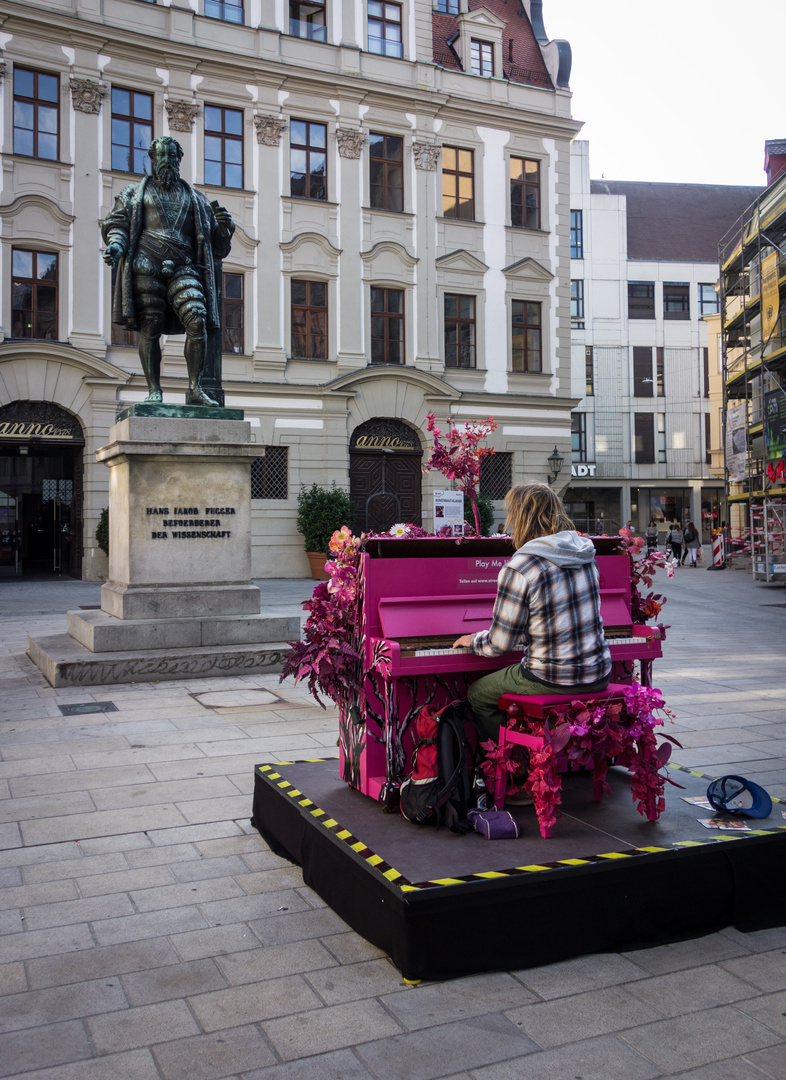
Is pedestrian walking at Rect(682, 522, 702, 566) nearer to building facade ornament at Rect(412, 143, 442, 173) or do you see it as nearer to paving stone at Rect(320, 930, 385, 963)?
building facade ornament at Rect(412, 143, 442, 173)

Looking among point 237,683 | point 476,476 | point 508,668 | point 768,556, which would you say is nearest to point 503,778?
point 508,668

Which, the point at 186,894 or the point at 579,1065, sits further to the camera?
the point at 186,894

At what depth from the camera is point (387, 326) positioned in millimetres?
27016

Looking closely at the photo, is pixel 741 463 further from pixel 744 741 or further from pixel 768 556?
pixel 744 741

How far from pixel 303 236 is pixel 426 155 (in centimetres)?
460

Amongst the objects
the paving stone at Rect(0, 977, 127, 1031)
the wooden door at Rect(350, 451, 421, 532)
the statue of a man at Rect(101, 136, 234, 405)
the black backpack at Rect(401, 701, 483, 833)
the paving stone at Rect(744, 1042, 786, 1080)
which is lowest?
the paving stone at Rect(744, 1042, 786, 1080)

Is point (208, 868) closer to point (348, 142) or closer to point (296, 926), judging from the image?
point (296, 926)

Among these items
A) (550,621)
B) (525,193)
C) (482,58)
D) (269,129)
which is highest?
(482,58)

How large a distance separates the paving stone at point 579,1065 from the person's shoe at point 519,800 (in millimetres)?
1488

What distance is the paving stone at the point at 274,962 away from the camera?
3211 millimetres

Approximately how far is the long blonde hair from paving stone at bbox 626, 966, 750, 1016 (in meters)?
1.71

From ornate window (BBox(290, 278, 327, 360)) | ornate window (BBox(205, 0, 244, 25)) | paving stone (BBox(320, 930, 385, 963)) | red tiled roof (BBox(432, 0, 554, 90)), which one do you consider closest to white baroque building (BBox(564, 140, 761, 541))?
red tiled roof (BBox(432, 0, 554, 90))

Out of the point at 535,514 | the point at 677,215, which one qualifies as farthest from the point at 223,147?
the point at 677,215

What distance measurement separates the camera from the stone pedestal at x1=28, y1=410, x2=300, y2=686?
9.00 m
